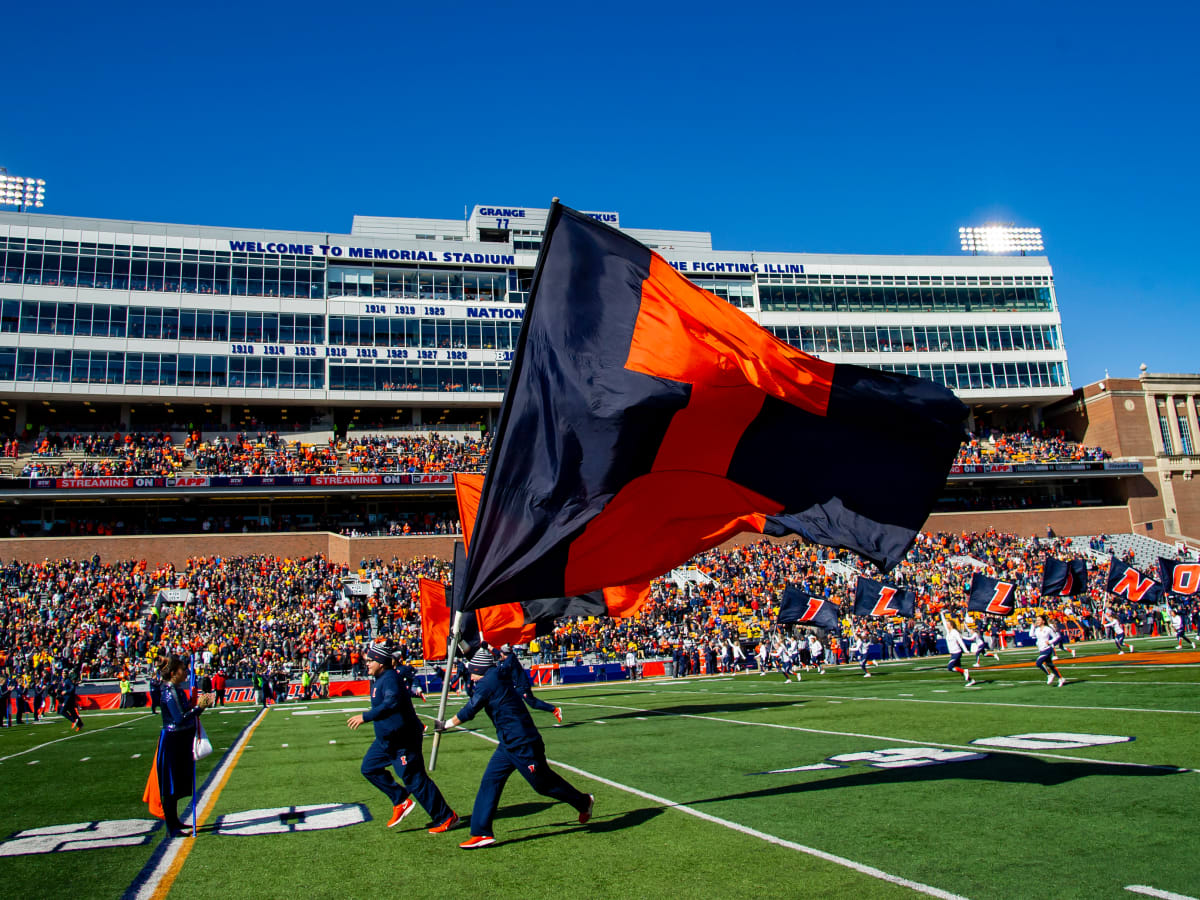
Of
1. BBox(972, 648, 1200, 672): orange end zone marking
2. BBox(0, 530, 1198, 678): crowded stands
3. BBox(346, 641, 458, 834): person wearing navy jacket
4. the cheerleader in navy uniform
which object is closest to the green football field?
BBox(346, 641, 458, 834): person wearing navy jacket

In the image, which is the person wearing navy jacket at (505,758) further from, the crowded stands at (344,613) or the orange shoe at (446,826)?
the crowded stands at (344,613)

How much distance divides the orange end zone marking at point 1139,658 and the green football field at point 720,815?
7.37 meters

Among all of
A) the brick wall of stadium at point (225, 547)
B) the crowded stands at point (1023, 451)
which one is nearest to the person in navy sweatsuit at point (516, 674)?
the brick wall of stadium at point (225, 547)

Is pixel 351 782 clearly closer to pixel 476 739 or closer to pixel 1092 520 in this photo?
pixel 476 739

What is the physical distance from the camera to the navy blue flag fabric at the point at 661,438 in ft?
23.5

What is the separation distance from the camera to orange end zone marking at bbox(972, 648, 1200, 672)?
73.2 ft

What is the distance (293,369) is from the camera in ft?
189

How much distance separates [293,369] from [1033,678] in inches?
1973

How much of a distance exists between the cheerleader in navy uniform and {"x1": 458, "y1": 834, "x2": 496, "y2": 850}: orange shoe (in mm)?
2956

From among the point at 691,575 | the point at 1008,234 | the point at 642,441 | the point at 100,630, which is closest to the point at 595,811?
the point at 642,441

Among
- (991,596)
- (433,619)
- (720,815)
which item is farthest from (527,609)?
(991,596)

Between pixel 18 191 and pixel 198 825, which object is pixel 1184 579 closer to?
pixel 198 825

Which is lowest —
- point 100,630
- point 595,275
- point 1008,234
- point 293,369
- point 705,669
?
point 705,669

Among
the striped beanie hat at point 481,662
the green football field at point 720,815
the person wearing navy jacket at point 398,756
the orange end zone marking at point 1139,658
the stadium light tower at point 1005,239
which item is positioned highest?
the stadium light tower at point 1005,239
